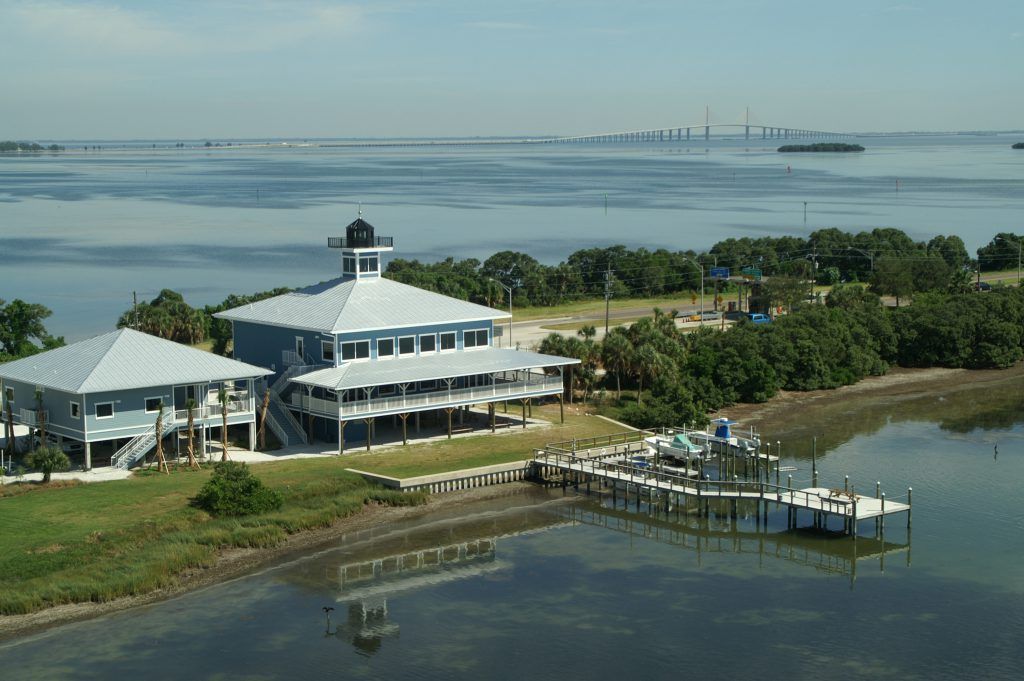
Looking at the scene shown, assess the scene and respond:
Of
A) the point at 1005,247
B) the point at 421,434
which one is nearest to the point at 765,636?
the point at 421,434

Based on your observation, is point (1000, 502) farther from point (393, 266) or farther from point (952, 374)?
point (393, 266)

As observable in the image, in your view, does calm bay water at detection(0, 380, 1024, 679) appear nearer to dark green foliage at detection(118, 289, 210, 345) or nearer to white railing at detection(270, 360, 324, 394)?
white railing at detection(270, 360, 324, 394)

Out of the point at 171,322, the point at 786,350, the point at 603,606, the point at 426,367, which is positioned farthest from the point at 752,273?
the point at 603,606

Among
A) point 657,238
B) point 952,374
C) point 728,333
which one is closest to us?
point 728,333

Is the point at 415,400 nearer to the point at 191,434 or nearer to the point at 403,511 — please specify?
the point at 403,511

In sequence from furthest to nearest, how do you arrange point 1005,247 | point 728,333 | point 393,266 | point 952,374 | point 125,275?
point 125,275 < point 1005,247 < point 393,266 < point 952,374 < point 728,333

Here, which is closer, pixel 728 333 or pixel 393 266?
pixel 728 333

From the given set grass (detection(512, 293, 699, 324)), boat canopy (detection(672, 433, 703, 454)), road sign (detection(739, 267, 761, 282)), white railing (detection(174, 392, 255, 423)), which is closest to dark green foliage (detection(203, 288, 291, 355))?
white railing (detection(174, 392, 255, 423))
